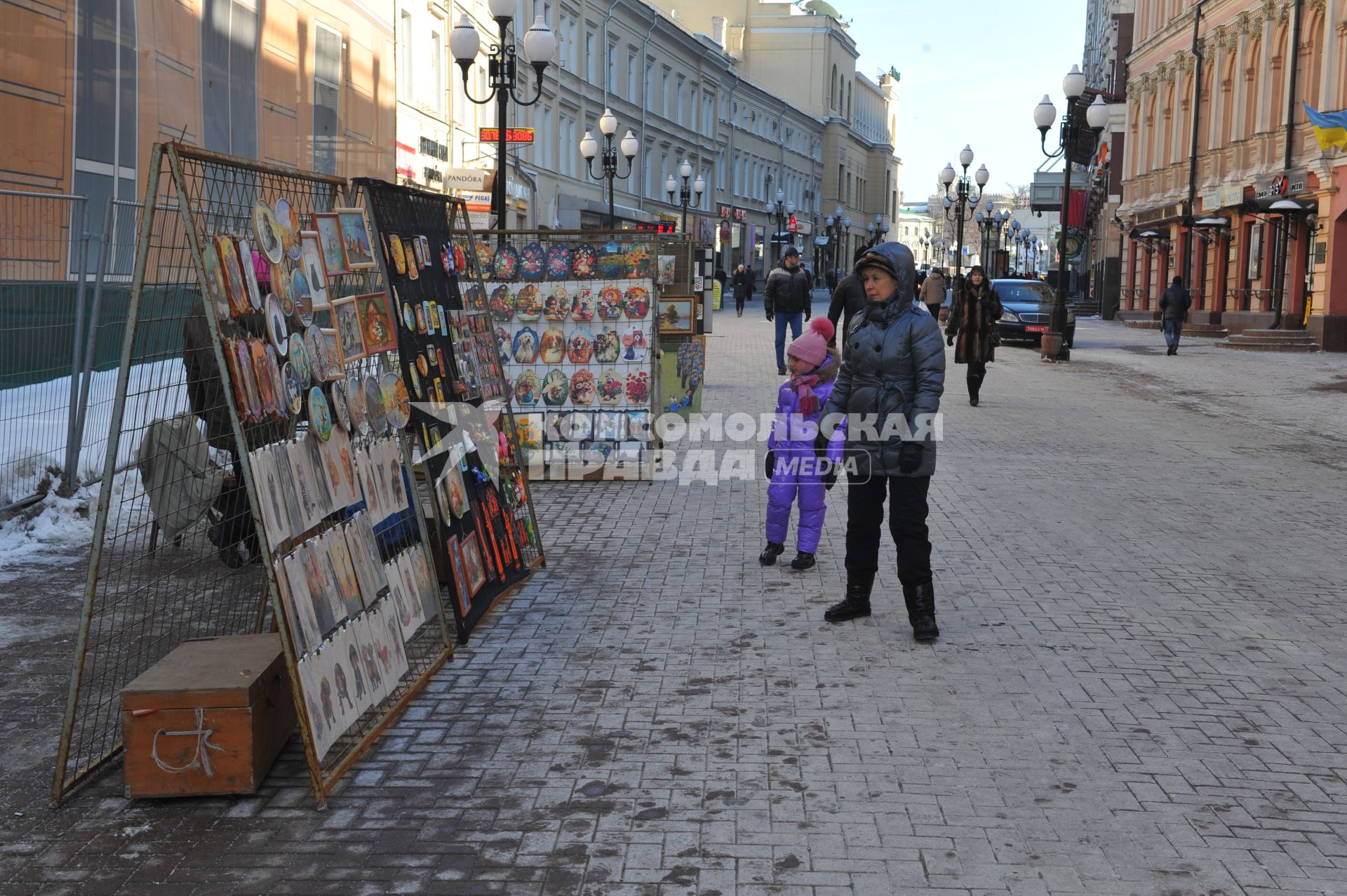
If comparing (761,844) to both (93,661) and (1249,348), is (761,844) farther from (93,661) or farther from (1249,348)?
(1249,348)

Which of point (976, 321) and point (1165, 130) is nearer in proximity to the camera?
point (976, 321)

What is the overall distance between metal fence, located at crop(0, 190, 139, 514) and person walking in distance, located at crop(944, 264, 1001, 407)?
994cm

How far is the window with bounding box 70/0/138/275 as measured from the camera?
14375mm

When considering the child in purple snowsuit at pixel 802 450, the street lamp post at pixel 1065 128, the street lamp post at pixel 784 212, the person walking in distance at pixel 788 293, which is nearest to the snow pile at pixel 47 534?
the child in purple snowsuit at pixel 802 450

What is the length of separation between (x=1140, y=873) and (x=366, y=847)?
2234 mm

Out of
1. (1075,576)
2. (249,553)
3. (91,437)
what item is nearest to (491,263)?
(91,437)

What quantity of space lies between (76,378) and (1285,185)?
1170 inches

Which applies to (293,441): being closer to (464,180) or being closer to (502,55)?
(502,55)

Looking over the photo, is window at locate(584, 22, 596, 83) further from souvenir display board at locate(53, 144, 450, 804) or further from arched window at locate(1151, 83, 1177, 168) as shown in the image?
souvenir display board at locate(53, 144, 450, 804)

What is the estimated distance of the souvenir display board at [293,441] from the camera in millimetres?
4164

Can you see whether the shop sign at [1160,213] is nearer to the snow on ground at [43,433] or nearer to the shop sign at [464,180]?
the shop sign at [464,180]

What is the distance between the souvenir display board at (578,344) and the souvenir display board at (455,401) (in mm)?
3093

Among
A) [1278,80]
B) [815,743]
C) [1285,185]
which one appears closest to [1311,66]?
[1278,80]

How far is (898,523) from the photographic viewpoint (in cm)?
622
